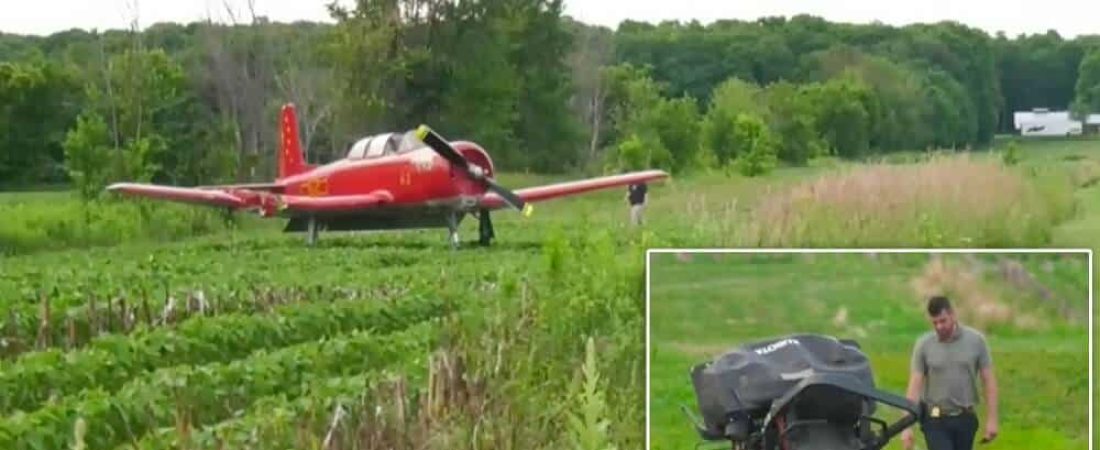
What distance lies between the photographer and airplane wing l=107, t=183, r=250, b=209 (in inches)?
288

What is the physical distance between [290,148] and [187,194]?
303 millimetres

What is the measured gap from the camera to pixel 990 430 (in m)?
6.76

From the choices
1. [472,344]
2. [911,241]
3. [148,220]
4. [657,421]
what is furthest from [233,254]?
[911,241]

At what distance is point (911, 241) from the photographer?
7035mm

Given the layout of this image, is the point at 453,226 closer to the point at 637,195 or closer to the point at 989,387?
the point at 637,195

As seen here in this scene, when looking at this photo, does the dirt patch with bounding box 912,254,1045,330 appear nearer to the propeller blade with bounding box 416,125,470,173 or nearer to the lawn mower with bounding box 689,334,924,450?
the lawn mower with bounding box 689,334,924,450

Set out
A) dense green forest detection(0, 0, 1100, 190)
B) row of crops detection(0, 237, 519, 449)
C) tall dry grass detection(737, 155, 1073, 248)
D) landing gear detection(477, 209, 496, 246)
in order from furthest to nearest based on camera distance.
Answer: landing gear detection(477, 209, 496, 246), dense green forest detection(0, 0, 1100, 190), row of crops detection(0, 237, 519, 449), tall dry grass detection(737, 155, 1073, 248)

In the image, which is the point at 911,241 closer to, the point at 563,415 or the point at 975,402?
the point at 975,402

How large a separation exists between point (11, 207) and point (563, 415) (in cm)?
156

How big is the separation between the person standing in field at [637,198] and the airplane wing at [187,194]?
1027mm

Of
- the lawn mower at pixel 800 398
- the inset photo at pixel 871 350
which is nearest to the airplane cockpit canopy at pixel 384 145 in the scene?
the inset photo at pixel 871 350

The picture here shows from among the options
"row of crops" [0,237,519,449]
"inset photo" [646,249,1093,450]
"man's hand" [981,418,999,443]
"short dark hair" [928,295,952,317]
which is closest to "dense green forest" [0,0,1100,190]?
"row of crops" [0,237,519,449]

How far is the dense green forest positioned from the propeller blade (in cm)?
4

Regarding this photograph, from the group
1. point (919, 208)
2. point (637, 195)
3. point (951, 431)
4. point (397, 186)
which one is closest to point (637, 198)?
point (637, 195)
